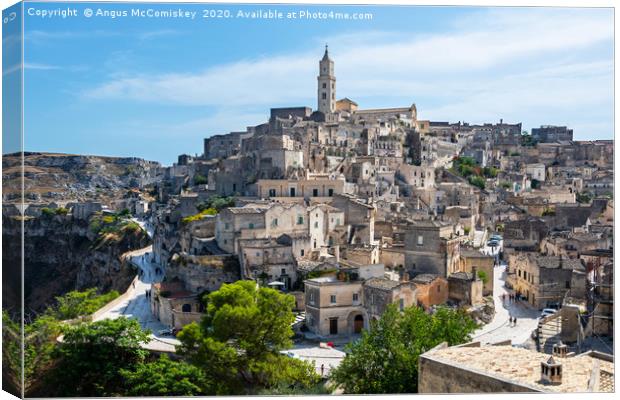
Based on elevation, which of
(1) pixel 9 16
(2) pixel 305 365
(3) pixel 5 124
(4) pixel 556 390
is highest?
(1) pixel 9 16

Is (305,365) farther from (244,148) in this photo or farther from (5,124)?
(244,148)

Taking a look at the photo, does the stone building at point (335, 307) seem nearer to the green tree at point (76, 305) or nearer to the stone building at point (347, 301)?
the stone building at point (347, 301)

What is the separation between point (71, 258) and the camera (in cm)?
5053

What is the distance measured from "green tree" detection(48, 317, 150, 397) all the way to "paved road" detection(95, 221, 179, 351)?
8.17ft

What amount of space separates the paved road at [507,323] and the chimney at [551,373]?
9558 mm

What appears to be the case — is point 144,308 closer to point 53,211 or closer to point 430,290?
point 430,290

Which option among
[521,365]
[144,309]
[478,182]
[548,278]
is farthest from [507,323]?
[478,182]

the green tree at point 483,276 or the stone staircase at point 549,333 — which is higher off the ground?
the green tree at point 483,276

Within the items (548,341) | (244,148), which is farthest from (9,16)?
(244,148)

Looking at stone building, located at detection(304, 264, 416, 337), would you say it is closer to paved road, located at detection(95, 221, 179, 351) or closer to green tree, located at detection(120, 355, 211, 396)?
paved road, located at detection(95, 221, 179, 351)

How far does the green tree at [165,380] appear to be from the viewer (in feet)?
52.4

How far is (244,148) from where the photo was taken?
5231 cm

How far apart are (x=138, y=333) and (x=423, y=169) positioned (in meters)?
35.0

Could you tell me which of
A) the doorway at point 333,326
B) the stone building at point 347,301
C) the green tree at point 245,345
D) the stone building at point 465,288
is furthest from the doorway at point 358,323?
the green tree at point 245,345
